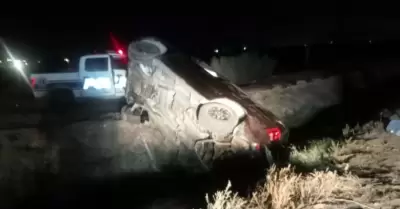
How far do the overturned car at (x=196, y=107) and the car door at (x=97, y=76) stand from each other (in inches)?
140

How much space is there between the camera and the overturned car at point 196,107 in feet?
31.6

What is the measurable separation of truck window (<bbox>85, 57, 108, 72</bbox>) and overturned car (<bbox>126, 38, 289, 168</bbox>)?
12.4 feet

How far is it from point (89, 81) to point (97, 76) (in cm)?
26

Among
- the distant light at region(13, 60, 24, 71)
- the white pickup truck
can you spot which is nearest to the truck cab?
the white pickup truck

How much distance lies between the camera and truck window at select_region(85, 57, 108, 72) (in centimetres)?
1570

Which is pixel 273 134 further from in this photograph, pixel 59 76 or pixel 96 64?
pixel 59 76

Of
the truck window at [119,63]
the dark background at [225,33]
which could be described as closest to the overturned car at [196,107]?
the truck window at [119,63]

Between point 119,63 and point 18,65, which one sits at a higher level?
point 18,65

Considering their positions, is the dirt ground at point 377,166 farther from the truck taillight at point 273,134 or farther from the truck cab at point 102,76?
the truck cab at point 102,76

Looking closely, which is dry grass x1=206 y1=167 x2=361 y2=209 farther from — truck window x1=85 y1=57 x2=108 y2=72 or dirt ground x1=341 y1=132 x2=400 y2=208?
truck window x1=85 y1=57 x2=108 y2=72

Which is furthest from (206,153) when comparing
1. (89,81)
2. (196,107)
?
(89,81)

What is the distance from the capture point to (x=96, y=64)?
15.7 m

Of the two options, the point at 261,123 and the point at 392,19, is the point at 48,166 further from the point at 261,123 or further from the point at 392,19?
the point at 392,19

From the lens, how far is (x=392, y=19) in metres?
33.3
